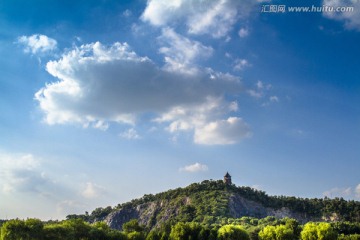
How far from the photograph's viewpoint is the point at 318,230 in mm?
91125

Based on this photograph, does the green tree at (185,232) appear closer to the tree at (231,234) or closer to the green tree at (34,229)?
the tree at (231,234)

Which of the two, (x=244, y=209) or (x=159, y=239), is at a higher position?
(x=244, y=209)

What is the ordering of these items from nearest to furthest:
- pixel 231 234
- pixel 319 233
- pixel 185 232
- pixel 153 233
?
pixel 319 233 < pixel 231 234 < pixel 185 232 < pixel 153 233

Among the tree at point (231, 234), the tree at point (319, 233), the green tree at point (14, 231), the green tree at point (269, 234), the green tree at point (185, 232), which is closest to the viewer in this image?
the green tree at point (14, 231)

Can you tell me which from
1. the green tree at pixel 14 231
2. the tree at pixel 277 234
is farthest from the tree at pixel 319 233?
the green tree at pixel 14 231

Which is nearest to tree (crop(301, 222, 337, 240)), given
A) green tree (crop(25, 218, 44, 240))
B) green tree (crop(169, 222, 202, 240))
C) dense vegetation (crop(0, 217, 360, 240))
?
dense vegetation (crop(0, 217, 360, 240))

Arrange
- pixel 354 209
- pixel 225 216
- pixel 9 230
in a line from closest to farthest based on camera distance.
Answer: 1. pixel 9 230
2. pixel 225 216
3. pixel 354 209

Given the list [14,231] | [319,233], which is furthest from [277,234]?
[14,231]

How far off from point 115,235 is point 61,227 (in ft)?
55.9

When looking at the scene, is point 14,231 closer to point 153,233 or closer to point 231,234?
point 153,233

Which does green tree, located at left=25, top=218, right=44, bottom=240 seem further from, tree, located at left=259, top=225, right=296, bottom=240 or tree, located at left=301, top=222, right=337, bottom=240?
tree, located at left=301, top=222, right=337, bottom=240

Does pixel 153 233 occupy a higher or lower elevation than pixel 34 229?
higher

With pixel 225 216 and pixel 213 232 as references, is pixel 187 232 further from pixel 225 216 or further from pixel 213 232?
pixel 225 216

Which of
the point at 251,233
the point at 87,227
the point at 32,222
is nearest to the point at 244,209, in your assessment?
the point at 251,233
